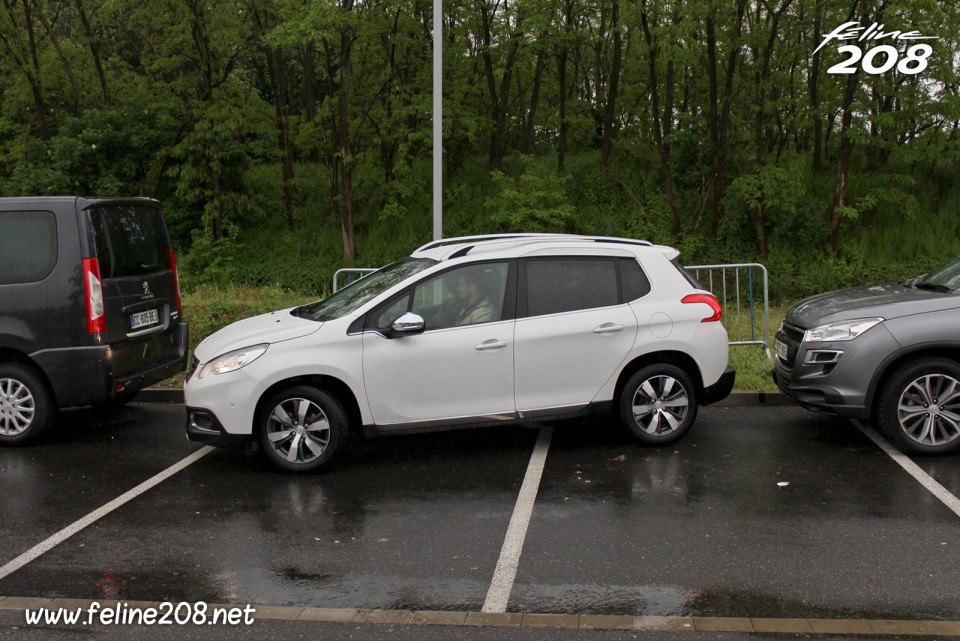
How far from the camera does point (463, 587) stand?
472cm

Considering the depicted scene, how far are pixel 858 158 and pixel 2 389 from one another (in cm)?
A: 1879

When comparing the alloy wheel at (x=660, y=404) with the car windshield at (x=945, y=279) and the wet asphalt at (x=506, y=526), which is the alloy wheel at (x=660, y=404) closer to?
the wet asphalt at (x=506, y=526)

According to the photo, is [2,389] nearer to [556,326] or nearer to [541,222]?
[556,326]

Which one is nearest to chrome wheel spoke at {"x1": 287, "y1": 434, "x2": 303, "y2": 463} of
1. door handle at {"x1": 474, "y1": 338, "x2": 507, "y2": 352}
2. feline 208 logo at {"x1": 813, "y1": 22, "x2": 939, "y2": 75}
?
door handle at {"x1": 474, "y1": 338, "x2": 507, "y2": 352}

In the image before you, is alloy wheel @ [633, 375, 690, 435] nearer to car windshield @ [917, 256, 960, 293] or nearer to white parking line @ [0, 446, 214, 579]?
car windshield @ [917, 256, 960, 293]

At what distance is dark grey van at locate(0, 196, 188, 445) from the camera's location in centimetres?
746

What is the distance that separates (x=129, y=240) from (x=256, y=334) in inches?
78.8

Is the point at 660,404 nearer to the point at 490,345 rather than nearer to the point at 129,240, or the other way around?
the point at 490,345

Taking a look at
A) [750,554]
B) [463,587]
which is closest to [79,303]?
[463,587]

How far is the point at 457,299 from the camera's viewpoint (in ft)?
23.0

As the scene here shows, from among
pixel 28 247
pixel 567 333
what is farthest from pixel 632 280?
pixel 28 247

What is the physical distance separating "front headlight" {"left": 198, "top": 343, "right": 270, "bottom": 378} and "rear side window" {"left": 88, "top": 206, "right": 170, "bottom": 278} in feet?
5.15

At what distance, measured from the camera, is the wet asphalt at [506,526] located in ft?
15.1

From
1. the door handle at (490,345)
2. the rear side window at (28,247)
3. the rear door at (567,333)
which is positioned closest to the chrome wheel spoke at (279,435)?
the door handle at (490,345)
